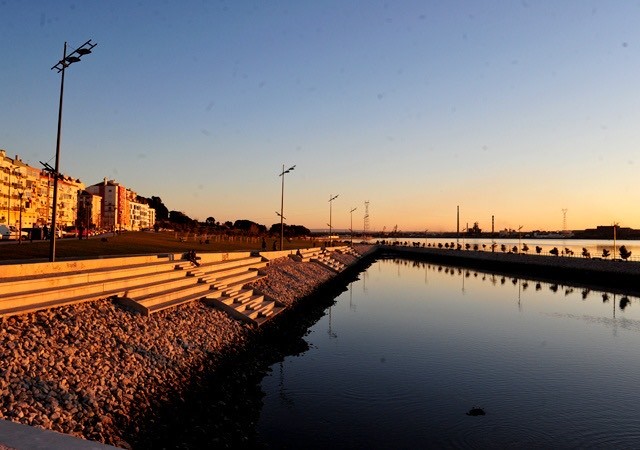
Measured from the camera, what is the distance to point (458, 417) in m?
14.6

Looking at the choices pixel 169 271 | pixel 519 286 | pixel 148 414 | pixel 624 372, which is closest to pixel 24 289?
pixel 148 414

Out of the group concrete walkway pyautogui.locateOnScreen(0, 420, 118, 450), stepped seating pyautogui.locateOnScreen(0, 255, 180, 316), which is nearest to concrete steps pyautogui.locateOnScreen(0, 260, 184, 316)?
stepped seating pyautogui.locateOnScreen(0, 255, 180, 316)

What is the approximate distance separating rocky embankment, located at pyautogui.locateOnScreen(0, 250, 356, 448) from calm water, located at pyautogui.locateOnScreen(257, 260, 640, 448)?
122 inches

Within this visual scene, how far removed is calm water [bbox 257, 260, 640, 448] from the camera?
13383 millimetres

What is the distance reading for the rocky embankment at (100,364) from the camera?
10.6m

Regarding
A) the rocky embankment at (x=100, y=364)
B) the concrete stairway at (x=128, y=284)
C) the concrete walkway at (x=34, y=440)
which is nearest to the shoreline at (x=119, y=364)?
the rocky embankment at (x=100, y=364)

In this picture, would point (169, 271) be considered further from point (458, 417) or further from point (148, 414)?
point (458, 417)

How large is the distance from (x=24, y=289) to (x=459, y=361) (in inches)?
677

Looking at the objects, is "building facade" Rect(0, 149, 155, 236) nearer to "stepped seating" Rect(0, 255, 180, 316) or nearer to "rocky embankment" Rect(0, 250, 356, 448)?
"stepped seating" Rect(0, 255, 180, 316)

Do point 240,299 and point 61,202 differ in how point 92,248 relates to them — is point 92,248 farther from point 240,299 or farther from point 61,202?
point 61,202

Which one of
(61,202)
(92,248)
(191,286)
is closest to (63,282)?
(191,286)

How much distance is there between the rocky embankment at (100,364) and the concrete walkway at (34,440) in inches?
73.7

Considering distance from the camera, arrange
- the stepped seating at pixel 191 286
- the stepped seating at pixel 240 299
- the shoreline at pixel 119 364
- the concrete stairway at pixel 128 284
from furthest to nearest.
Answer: the stepped seating at pixel 240 299, the stepped seating at pixel 191 286, the concrete stairway at pixel 128 284, the shoreline at pixel 119 364

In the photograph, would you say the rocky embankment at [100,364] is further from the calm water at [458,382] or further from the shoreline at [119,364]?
the calm water at [458,382]
